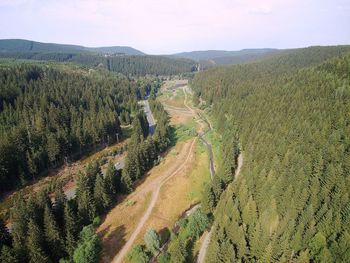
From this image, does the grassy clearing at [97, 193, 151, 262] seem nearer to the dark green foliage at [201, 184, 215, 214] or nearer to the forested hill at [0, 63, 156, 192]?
the dark green foliage at [201, 184, 215, 214]

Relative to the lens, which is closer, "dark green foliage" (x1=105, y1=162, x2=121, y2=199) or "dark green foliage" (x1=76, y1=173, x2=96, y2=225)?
"dark green foliage" (x1=76, y1=173, x2=96, y2=225)

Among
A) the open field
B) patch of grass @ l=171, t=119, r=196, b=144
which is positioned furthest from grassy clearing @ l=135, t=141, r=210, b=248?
patch of grass @ l=171, t=119, r=196, b=144

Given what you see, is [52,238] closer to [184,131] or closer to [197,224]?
[197,224]

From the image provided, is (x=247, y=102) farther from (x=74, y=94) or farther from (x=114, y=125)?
(x=74, y=94)

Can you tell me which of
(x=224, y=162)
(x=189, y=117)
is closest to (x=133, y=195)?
(x=224, y=162)

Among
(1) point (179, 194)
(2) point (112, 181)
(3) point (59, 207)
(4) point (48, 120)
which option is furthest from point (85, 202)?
(4) point (48, 120)

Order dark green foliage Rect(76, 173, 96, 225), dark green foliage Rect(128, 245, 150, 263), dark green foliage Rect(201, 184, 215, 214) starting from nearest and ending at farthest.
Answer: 1. dark green foliage Rect(128, 245, 150, 263)
2. dark green foliage Rect(76, 173, 96, 225)
3. dark green foliage Rect(201, 184, 215, 214)

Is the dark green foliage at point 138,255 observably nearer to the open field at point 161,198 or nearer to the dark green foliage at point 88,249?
the open field at point 161,198
